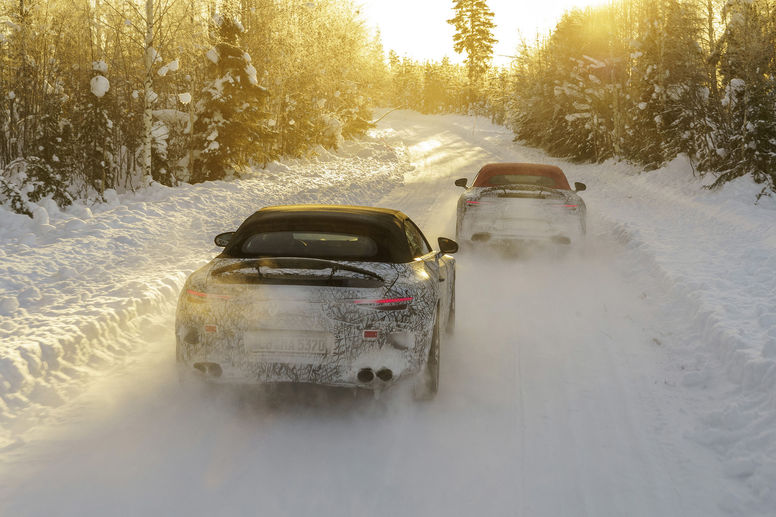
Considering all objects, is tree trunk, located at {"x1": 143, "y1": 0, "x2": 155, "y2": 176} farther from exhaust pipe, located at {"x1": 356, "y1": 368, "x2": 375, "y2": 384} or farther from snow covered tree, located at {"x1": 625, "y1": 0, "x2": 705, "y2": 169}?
snow covered tree, located at {"x1": 625, "y1": 0, "x2": 705, "y2": 169}

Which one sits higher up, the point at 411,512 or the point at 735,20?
the point at 735,20

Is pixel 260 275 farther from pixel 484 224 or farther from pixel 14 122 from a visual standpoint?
pixel 14 122

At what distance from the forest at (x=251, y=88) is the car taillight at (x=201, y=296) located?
29.0 ft

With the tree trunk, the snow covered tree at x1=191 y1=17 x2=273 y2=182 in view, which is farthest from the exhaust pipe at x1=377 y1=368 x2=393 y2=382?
the snow covered tree at x1=191 y1=17 x2=273 y2=182

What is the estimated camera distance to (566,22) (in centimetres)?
3625

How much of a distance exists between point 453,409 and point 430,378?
28cm

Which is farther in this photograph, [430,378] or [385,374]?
[430,378]

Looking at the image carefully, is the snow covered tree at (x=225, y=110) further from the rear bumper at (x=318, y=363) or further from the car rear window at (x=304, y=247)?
the rear bumper at (x=318, y=363)

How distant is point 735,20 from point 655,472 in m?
16.1

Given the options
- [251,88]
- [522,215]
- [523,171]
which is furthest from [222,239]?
[251,88]

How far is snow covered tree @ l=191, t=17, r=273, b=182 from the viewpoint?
19219 millimetres

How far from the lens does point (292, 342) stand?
411 cm

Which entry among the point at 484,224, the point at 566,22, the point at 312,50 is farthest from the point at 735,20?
the point at 566,22

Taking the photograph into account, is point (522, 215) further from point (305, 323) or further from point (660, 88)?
point (660, 88)
